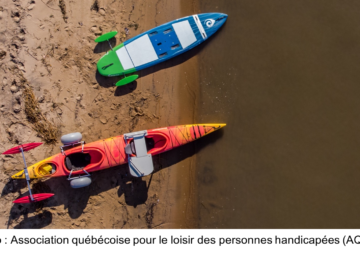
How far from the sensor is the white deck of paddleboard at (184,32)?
6.64 metres

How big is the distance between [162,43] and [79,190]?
4.77 m

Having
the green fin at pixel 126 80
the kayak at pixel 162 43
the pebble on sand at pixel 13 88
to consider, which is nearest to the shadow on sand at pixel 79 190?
the green fin at pixel 126 80

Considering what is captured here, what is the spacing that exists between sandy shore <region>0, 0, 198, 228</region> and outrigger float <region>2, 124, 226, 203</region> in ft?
1.42

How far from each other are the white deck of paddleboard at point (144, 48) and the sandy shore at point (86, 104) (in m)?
0.31

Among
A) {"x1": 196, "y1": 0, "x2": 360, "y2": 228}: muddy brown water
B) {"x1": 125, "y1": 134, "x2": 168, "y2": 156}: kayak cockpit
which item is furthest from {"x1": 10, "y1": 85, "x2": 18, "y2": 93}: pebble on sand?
{"x1": 196, "y1": 0, "x2": 360, "y2": 228}: muddy brown water

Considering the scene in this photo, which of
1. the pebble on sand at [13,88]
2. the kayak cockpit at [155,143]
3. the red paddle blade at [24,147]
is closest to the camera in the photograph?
the red paddle blade at [24,147]

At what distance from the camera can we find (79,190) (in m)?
6.45

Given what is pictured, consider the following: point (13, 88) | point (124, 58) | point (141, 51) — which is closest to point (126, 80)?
point (124, 58)

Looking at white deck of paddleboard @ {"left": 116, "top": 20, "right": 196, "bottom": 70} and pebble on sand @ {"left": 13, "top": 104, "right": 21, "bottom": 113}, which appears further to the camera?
white deck of paddleboard @ {"left": 116, "top": 20, "right": 196, "bottom": 70}

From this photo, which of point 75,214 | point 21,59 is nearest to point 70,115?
point 21,59

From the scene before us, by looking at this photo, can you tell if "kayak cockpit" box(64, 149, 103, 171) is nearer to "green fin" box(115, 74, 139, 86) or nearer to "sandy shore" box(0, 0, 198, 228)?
"sandy shore" box(0, 0, 198, 228)

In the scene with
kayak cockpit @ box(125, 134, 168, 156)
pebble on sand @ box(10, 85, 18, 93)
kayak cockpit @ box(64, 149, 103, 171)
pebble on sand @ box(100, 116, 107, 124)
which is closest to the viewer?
kayak cockpit @ box(64, 149, 103, 171)

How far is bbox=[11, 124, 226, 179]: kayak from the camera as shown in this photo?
5.95 m

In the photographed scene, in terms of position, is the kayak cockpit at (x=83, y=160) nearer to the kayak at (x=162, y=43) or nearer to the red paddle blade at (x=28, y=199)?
the red paddle blade at (x=28, y=199)
